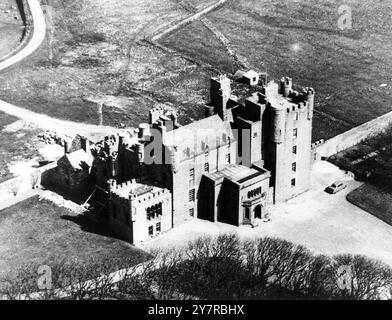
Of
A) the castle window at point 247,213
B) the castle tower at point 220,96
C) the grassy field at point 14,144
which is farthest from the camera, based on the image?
the grassy field at point 14,144

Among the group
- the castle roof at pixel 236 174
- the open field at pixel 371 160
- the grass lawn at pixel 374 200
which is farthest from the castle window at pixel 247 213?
the open field at pixel 371 160

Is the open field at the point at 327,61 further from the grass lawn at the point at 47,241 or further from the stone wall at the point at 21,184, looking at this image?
the grass lawn at the point at 47,241

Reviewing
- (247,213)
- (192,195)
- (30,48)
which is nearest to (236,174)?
(247,213)

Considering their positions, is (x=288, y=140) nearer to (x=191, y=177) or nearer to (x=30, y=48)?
(x=191, y=177)

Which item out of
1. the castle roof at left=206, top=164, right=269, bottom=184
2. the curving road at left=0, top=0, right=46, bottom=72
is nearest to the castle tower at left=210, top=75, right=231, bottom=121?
the castle roof at left=206, top=164, right=269, bottom=184
